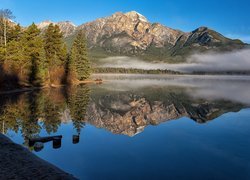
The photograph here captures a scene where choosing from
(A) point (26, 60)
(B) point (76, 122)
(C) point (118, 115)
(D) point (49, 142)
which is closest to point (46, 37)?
(A) point (26, 60)

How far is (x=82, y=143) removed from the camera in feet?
83.3

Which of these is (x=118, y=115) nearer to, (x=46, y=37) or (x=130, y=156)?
(x=130, y=156)

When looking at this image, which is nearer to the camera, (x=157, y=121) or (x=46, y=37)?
(x=157, y=121)

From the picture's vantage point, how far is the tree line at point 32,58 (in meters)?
64.1

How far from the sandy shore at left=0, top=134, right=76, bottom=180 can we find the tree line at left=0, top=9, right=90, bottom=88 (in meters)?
43.2

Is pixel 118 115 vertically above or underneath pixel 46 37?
underneath

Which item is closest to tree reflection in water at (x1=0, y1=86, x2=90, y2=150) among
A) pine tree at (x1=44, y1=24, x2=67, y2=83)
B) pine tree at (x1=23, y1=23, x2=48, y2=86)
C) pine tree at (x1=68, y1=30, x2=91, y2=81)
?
pine tree at (x1=23, y1=23, x2=48, y2=86)

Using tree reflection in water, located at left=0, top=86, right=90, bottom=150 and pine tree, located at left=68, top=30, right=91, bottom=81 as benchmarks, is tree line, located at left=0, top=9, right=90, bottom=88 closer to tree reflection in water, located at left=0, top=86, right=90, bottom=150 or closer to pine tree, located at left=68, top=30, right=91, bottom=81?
pine tree, located at left=68, top=30, right=91, bottom=81

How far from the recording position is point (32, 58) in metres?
71.3

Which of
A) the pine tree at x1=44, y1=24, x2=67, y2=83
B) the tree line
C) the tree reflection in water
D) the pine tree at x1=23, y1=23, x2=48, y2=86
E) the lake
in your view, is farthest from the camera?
the pine tree at x1=44, y1=24, x2=67, y2=83

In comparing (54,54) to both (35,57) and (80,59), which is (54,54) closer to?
(80,59)

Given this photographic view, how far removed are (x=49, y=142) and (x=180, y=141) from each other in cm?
1135

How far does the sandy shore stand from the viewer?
1486 cm

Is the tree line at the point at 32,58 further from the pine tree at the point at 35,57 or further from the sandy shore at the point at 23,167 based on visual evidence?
the sandy shore at the point at 23,167
